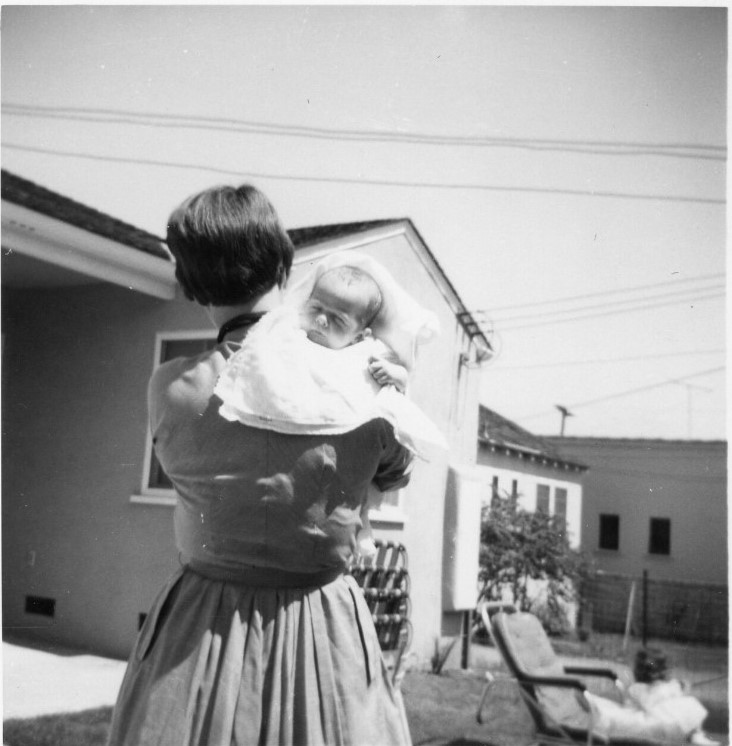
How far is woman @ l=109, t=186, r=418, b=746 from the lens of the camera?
32.8 inches

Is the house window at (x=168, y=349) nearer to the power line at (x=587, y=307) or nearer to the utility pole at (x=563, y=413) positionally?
the power line at (x=587, y=307)

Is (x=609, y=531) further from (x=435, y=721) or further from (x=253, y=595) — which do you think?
(x=253, y=595)

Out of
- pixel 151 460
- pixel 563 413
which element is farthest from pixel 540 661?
pixel 151 460

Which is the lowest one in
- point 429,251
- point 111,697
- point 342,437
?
point 111,697

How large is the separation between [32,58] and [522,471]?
2.48 m

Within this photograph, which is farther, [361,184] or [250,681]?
[361,184]

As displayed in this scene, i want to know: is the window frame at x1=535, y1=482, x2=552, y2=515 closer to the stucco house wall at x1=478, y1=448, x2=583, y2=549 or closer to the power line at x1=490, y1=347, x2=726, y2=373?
the stucco house wall at x1=478, y1=448, x2=583, y2=549

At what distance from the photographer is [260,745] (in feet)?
2.75

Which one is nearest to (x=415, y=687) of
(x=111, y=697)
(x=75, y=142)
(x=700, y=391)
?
(x=111, y=697)

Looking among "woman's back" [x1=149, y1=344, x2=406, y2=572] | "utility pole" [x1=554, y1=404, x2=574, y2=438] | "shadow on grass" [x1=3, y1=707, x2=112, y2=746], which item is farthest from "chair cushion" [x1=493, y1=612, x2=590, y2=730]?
"woman's back" [x1=149, y1=344, x2=406, y2=572]

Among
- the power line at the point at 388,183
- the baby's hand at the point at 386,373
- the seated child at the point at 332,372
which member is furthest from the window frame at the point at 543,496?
the baby's hand at the point at 386,373

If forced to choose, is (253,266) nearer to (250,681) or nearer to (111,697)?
(250,681)

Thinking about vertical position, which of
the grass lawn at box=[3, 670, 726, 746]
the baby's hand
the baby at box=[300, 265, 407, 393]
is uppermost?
the baby at box=[300, 265, 407, 393]

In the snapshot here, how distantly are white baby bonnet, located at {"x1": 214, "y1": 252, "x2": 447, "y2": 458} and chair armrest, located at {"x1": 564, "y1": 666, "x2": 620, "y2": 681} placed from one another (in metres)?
2.30
